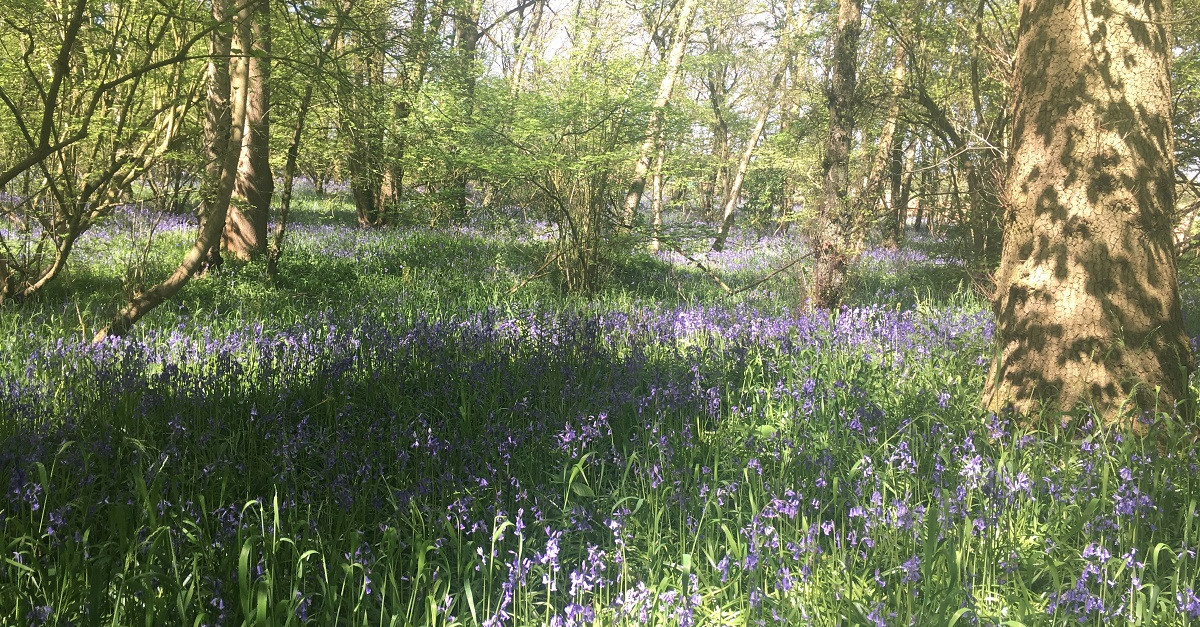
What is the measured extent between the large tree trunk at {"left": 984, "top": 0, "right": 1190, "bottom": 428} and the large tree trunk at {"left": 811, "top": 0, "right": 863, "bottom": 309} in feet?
10.3

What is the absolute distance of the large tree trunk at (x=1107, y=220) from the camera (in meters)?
3.68

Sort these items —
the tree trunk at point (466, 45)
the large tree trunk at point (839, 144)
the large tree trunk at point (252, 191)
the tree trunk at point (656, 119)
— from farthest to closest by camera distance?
the tree trunk at point (466, 45) → the tree trunk at point (656, 119) → the large tree trunk at point (252, 191) → the large tree trunk at point (839, 144)

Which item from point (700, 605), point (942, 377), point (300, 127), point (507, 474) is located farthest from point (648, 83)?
point (700, 605)

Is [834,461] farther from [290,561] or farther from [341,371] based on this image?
[341,371]

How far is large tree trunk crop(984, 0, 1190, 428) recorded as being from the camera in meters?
3.68

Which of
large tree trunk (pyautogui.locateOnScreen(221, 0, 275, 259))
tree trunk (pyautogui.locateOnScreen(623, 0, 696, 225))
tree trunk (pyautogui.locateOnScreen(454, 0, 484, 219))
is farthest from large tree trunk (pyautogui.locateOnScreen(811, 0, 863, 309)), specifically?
large tree trunk (pyautogui.locateOnScreen(221, 0, 275, 259))

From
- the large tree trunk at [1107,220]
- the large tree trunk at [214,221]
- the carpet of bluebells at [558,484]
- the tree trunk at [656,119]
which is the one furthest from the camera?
the tree trunk at [656,119]

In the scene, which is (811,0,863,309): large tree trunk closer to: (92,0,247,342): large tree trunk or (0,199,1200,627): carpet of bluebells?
(0,199,1200,627): carpet of bluebells

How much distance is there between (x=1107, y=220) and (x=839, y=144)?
12.3 feet

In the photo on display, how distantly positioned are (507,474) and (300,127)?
5126 millimetres

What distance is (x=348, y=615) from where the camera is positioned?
2100 millimetres

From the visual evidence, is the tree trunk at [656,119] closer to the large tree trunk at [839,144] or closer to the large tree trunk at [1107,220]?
the large tree trunk at [839,144]

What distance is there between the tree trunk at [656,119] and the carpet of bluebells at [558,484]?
3054 millimetres

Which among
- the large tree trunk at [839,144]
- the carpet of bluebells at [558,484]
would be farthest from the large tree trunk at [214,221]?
the large tree trunk at [839,144]
